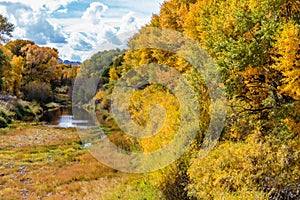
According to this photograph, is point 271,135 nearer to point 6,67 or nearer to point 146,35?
point 146,35

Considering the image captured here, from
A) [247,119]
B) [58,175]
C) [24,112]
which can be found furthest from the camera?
[24,112]

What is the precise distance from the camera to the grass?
15104 millimetres

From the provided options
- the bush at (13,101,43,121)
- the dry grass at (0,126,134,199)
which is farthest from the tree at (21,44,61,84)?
the dry grass at (0,126,134,199)

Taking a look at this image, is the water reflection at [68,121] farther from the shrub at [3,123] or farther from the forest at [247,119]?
the forest at [247,119]

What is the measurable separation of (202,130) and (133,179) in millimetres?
6004

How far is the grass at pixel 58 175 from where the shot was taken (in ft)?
49.6

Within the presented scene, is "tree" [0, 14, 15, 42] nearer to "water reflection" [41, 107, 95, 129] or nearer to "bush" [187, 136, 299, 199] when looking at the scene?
"water reflection" [41, 107, 95, 129]

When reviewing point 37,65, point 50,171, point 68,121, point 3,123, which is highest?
point 37,65

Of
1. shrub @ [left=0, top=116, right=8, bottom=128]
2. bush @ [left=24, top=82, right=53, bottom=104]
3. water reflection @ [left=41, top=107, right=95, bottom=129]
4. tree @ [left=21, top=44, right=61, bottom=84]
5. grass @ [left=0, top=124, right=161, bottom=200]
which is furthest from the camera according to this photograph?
tree @ [left=21, top=44, right=61, bottom=84]

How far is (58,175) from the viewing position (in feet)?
69.0

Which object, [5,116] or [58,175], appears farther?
[5,116]

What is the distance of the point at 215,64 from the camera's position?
11.9 metres

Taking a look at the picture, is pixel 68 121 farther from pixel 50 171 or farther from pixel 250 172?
pixel 250 172

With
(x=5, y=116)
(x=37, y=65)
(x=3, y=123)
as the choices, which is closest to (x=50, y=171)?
(x=3, y=123)
